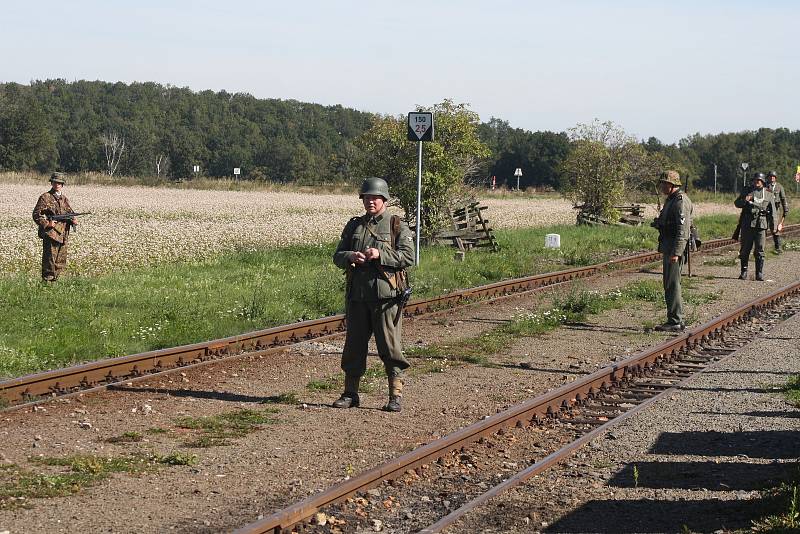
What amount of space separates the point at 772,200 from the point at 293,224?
68.1ft

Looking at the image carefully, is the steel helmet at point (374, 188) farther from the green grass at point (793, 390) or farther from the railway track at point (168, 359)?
the green grass at point (793, 390)

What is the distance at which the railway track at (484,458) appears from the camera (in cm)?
664

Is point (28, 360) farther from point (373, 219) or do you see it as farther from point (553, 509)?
point (553, 509)

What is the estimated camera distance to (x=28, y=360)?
11.4 metres

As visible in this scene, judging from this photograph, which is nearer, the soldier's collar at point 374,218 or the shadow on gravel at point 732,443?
the shadow on gravel at point 732,443

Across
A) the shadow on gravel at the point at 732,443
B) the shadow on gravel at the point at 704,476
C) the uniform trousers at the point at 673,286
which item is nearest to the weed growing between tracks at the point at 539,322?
the uniform trousers at the point at 673,286

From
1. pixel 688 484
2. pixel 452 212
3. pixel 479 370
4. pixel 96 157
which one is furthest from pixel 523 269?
pixel 96 157

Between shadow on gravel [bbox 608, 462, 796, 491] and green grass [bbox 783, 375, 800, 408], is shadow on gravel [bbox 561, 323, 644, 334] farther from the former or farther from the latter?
shadow on gravel [bbox 608, 462, 796, 491]

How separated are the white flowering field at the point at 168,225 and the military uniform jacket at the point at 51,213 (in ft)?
9.26

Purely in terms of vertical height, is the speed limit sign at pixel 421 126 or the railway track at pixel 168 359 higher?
the speed limit sign at pixel 421 126

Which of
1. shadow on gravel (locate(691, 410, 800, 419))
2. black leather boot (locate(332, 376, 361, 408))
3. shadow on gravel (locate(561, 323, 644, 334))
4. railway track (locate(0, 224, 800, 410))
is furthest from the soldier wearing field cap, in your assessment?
shadow on gravel (locate(691, 410, 800, 419))

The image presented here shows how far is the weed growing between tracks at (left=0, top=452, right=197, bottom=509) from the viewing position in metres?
6.88

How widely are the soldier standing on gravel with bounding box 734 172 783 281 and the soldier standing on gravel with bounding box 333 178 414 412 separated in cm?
1275

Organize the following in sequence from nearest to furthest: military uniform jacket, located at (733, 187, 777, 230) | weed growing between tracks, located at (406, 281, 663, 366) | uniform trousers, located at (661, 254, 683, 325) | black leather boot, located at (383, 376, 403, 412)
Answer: black leather boot, located at (383, 376, 403, 412), weed growing between tracks, located at (406, 281, 663, 366), uniform trousers, located at (661, 254, 683, 325), military uniform jacket, located at (733, 187, 777, 230)
